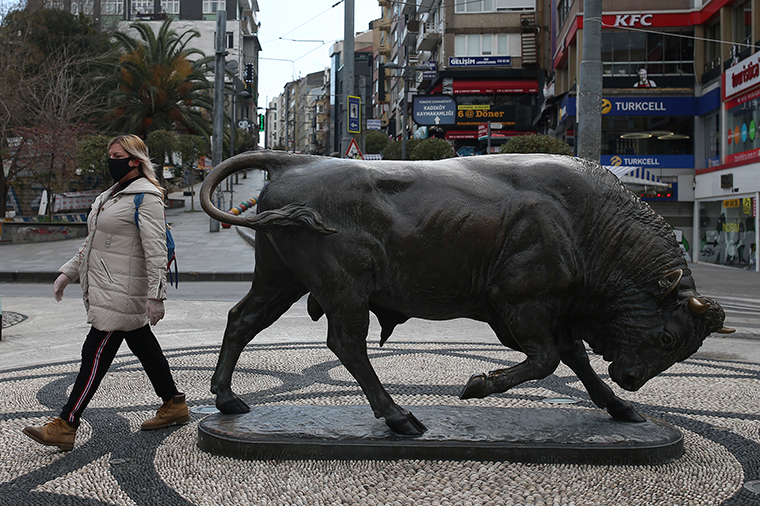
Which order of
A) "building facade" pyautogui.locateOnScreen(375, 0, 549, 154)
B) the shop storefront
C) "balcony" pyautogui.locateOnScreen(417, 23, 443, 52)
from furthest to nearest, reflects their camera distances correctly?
"balcony" pyautogui.locateOnScreen(417, 23, 443, 52) < "building facade" pyautogui.locateOnScreen(375, 0, 549, 154) < the shop storefront

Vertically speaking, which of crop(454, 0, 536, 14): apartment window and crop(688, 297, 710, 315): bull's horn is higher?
crop(454, 0, 536, 14): apartment window

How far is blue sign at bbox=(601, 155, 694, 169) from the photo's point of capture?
25266 millimetres

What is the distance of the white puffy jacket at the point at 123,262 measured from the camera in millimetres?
3654

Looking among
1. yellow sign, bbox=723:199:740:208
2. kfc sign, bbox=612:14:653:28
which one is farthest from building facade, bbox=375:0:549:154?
yellow sign, bbox=723:199:740:208

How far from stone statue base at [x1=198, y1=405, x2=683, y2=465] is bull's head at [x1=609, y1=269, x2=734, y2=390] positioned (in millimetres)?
318

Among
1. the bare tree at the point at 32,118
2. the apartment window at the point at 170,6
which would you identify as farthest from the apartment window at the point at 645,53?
the apartment window at the point at 170,6

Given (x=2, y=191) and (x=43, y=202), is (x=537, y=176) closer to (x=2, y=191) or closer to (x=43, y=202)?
(x=2, y=191)

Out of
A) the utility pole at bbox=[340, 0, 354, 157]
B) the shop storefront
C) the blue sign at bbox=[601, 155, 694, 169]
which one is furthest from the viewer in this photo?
the blue sign at bbox=[601, 155, 694, 169]

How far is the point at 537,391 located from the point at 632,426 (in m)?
1.20

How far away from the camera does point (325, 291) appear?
3445mm

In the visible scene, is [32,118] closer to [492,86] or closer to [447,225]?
[447,225]

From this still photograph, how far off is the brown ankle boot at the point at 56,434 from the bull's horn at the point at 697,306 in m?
3.13

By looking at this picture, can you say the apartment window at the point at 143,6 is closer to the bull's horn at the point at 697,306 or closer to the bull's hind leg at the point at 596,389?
the bull's hind leg at the point at 596,389

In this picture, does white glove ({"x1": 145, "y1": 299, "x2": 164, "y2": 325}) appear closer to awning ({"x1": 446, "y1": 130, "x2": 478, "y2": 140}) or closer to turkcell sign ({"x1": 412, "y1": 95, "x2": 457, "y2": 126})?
turkcell sign ({"x1": 412, "y1": 95, "x2": 457, "y2": 126})
